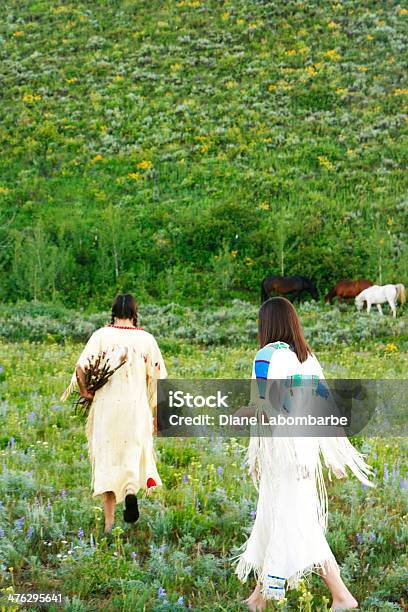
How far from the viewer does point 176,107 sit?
137 feet

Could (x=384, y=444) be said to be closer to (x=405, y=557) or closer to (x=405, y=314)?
(x=405, y=557)

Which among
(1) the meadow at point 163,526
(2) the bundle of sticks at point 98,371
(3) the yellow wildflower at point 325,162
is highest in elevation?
(3) the yellow wildflower at point 325,162

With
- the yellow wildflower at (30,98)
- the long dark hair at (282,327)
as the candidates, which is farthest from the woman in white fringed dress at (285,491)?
the yellow wildflower at (30,98)

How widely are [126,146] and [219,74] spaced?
10.1 m

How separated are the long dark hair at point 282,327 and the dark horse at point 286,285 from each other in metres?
19.5

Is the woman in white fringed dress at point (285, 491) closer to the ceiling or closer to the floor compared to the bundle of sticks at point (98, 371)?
closer to the floor

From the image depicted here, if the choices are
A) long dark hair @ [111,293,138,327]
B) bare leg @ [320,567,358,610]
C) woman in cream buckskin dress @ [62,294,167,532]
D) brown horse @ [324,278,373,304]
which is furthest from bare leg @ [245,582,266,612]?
brown horse @ [324,278,373,304]

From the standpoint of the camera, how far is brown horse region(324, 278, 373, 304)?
80.0 ft

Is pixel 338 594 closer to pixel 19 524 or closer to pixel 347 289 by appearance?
pixel 19 524

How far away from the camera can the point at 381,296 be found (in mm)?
23594

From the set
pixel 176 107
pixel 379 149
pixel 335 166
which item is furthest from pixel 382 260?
pixel 176 107

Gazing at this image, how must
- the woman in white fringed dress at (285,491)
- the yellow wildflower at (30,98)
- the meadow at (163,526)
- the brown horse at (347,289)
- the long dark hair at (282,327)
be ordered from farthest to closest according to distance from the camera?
the yellow wildflower at (30,98)
the brown horse at (347,289)
the meadow at (163,526)
the long dark hair at (282,327)
the woman in white fringed dress at (285,491)

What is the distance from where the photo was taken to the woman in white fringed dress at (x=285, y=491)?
206 inches

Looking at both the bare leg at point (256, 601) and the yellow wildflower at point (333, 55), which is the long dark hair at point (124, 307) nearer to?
the bare leg at point (256, 601)
